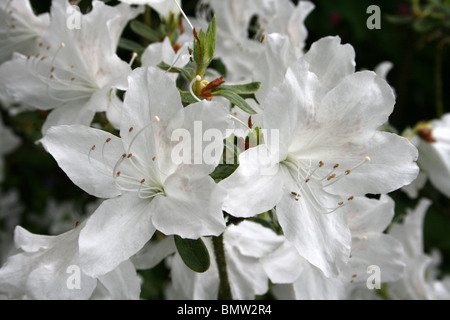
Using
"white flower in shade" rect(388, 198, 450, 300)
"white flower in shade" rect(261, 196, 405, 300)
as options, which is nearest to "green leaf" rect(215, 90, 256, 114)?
"white flower in shade" rect(261, 196, 405, 300)

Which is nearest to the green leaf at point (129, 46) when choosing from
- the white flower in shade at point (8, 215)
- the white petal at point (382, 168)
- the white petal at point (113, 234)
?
the white petal at point (113, 234)

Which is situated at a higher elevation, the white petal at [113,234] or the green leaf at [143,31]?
the green leaf at [143,31]

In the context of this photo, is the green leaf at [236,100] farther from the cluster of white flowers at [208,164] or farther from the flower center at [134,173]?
the flower center at [134,173]

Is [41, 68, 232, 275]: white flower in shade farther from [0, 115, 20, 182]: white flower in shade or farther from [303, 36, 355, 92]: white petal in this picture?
[0, 115, 20, 182]: white flower in shade

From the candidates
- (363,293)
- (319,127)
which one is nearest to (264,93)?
(319,127)

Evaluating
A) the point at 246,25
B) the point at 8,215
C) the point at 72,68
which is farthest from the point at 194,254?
the point at 8,215

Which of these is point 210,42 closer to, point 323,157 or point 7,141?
point 323,157
